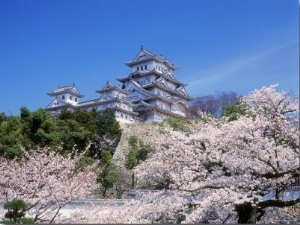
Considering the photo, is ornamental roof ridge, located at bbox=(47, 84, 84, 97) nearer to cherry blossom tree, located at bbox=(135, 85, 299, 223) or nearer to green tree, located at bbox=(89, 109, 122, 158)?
cherry blossom tree, located at bbox=(135, 85, 299, 223)

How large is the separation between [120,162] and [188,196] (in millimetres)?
4976

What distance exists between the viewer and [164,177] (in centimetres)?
377

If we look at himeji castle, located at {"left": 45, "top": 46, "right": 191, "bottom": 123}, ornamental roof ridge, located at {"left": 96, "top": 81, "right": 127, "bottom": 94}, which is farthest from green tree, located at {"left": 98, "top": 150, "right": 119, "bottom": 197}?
ornamental roof ridge, located at {"left": 96, "top": 81, "right": 127, "bottom": 94}

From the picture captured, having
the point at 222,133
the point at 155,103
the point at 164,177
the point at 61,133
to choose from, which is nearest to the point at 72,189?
the point at 164,177

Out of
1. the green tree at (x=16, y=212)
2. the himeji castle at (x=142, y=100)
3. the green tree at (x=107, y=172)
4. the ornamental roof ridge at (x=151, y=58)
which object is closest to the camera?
the green tree at (x=16, y=212)

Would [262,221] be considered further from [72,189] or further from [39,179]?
[39,179]

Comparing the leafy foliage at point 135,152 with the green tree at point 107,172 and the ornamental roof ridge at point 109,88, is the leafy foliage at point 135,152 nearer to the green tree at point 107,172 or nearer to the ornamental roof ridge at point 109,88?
the green tree at point 107,172

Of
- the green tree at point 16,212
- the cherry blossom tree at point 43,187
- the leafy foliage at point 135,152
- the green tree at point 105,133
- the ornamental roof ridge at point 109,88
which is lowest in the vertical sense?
the green tree at point 16,212

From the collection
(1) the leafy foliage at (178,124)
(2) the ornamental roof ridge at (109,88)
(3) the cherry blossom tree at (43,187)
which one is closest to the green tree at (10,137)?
(3) the cherry blossom tree at (43,187)

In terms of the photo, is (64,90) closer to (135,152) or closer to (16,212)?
(16,212)

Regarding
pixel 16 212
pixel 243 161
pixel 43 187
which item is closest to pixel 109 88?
pixel 43 187

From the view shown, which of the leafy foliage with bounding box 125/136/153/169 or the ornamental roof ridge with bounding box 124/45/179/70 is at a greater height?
the ornamental roof ridge with bounding box 124/45/179/70

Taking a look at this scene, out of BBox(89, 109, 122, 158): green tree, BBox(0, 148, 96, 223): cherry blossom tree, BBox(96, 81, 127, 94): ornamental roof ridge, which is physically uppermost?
BBox(96, 81, 127, 94): ornamental roof ridge

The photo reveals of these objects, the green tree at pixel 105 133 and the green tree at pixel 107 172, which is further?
the green tree at pixel 105 133
